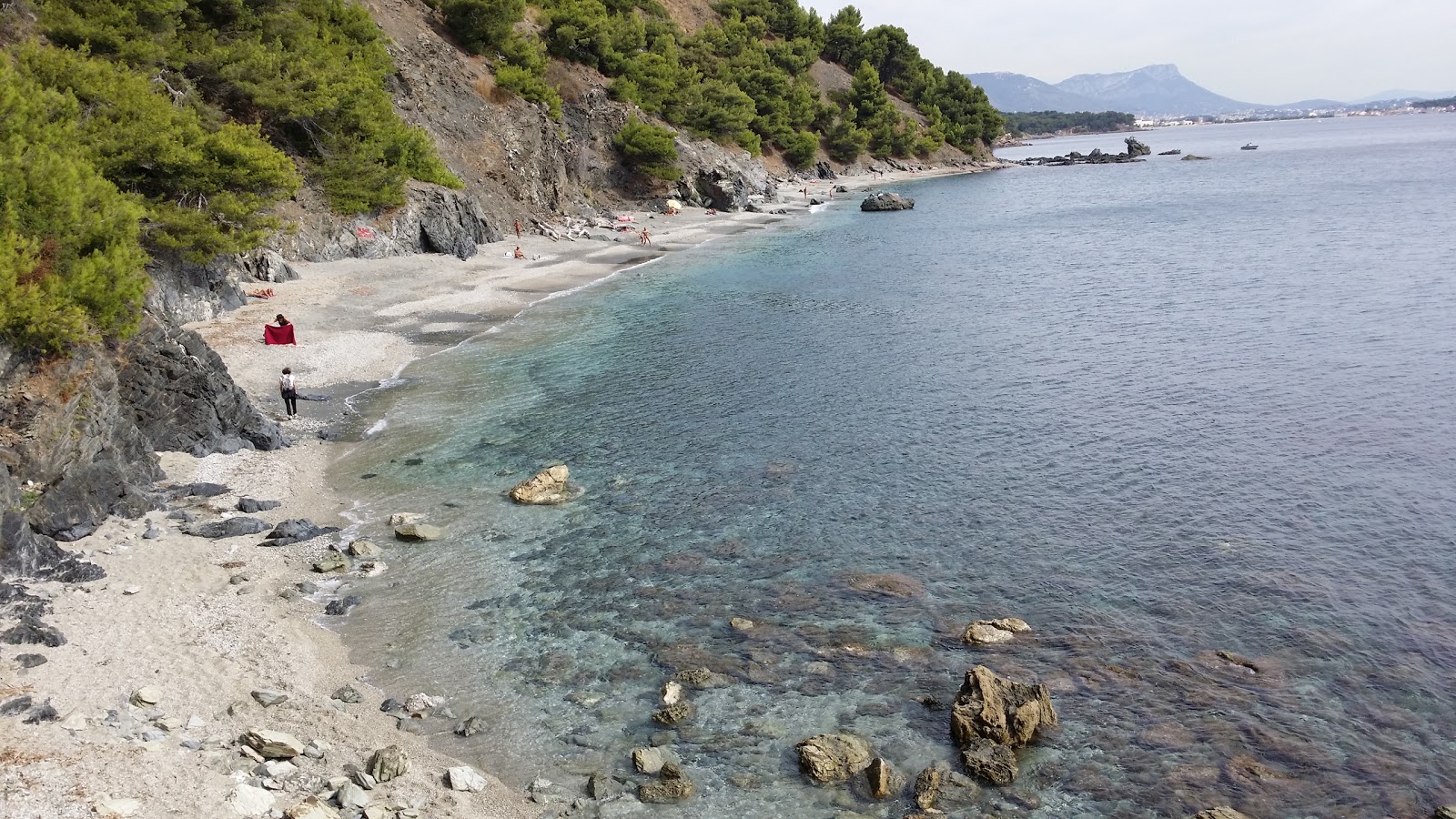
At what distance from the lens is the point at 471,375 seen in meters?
39.7

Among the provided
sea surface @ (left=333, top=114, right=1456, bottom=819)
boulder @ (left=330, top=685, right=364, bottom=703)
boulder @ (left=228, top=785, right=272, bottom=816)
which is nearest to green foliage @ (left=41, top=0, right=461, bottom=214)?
sea surface @ (left=333, top=114, right=1456, bottom=819)

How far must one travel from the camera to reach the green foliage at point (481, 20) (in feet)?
271

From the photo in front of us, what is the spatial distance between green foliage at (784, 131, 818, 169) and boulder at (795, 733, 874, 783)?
136 m

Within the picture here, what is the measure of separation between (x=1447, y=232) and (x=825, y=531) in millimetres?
67950

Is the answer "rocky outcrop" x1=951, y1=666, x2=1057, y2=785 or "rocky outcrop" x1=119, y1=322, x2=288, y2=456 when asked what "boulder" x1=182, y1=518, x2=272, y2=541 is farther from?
"rocky outcrop" x1=951, y1=666, x2=1057, y2=785

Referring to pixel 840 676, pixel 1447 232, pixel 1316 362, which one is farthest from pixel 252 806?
pixel 1447 232

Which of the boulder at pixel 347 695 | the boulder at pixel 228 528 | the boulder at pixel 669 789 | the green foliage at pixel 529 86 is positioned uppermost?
the green foliage at pixel 529 86

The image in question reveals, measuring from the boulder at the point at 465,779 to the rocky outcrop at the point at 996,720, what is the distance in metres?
8.38

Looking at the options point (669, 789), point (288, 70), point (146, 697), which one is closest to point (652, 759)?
point (669, 789)

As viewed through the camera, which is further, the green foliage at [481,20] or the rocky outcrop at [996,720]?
the green foliage at [481,20]

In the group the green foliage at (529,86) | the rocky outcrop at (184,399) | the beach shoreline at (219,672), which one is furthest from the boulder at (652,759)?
the green foliage at (529,86)

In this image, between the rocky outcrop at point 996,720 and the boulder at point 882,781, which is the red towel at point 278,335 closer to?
the boulder at point 882,781

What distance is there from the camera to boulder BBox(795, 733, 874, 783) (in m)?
15.2

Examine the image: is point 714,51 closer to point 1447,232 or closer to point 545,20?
point 545,20
